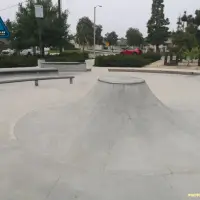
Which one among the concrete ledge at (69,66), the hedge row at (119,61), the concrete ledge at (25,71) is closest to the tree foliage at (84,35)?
the hedge row at (119,61)

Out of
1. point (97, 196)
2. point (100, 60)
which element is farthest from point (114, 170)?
point (100, 60)

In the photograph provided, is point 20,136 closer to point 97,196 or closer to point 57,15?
point 97,196

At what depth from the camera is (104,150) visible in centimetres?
482

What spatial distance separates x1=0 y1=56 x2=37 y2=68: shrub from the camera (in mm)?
19734

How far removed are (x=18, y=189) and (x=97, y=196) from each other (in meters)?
1.06

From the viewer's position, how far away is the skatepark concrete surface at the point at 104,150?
376cm

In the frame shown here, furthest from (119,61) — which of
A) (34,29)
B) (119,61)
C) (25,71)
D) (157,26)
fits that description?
(157,26)

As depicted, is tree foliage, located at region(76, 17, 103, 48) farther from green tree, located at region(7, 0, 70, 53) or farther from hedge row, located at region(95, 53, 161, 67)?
hedge row, located at region(95, 53, 161, 67)

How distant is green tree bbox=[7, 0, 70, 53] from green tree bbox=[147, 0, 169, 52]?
3181 centimetres

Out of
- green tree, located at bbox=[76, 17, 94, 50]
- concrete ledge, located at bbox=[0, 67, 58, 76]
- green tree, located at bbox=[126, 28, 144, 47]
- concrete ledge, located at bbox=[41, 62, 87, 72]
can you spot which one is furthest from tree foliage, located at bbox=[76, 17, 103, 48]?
concrete ledge, located at bbox=[0, 67, 58, 76]

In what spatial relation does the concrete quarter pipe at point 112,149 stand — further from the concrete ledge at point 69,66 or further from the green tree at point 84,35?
the green tree at point 84,35

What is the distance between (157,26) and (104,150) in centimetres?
5628

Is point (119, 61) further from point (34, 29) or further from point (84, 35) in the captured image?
point (84, 35)

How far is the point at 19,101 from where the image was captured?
30.7 feet
